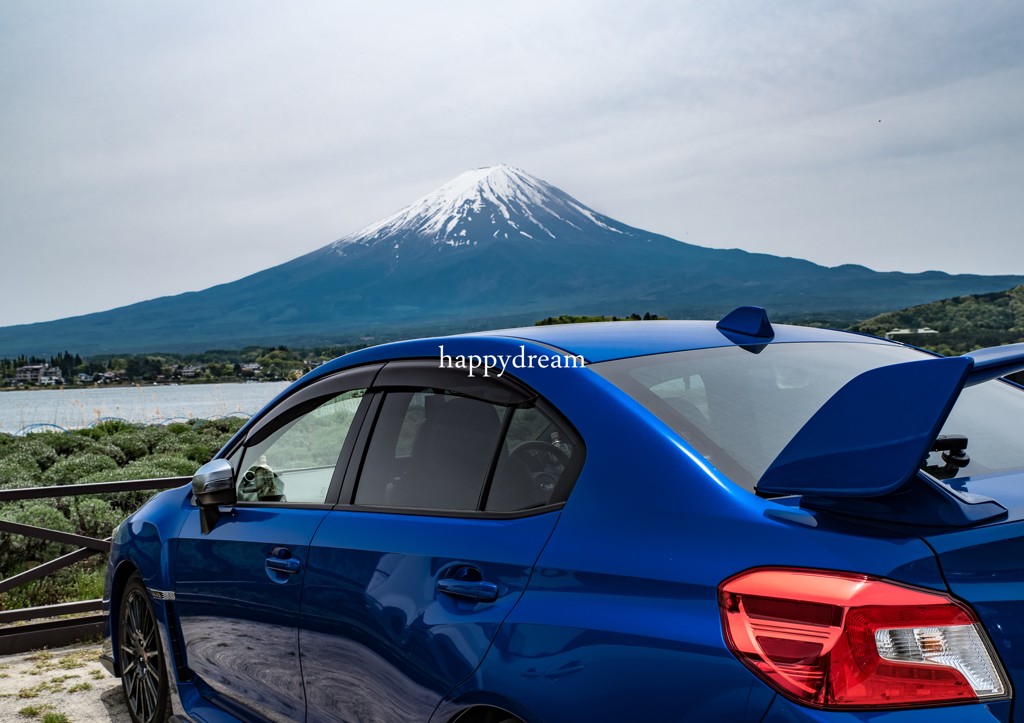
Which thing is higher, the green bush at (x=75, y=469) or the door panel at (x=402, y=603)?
the door panel at (x=402, y=603)

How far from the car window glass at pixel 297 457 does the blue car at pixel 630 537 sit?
0.8 inches

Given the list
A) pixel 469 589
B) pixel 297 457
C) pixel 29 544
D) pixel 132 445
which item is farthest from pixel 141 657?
pixel 132 445

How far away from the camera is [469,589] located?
2295 mm

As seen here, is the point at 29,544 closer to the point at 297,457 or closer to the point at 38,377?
the point at 297,457

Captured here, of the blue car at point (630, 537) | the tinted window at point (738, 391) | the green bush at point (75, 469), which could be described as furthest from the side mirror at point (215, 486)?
the green bush at point (75, 469)

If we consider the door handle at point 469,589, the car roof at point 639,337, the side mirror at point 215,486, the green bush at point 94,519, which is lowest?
the green bush at point 94,519

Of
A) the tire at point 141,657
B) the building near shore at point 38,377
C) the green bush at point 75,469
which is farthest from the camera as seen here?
the building near shore at point 38,377

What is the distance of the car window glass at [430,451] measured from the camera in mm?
2615

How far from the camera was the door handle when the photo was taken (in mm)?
2238

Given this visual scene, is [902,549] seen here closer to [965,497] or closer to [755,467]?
[965,497]

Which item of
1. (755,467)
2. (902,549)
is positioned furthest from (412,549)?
(902,549)

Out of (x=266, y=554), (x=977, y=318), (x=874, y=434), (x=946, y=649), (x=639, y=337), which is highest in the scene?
(x=639, y=337)

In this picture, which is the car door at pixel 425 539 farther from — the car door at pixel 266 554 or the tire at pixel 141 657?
the tire at pixel 141 657

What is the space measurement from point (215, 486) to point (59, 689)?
10.6ft
